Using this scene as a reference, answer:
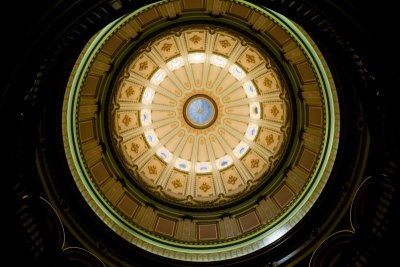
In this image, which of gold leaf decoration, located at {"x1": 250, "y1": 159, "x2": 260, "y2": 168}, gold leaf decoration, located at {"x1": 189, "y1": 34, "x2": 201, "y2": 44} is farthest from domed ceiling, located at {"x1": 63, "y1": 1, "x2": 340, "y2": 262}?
gold leaf decoration, located at {"x1": 250, "y1": 159, "x2": 260, "y2": 168}

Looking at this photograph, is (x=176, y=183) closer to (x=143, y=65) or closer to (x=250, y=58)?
(x=143, y=65)

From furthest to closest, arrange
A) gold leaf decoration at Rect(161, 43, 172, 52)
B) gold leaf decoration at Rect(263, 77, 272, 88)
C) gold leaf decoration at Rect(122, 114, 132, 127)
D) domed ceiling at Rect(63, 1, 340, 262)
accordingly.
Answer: gold leaf decoration at Rect(122, 114, 132, 127), gold leaf decoration at Rect(263, 77, 272, 88), gold leaf decoration at Rect(161, 43, 172, 52), domed ceiling at Rect(63, 1, 340, 262)

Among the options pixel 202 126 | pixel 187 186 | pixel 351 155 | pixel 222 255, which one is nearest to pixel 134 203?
pixel 187 186

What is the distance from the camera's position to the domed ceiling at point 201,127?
14.1 meters

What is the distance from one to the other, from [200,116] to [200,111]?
32 cm

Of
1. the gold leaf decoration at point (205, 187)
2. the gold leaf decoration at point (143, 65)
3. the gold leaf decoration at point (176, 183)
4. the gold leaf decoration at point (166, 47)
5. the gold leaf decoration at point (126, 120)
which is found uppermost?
the gold leaf decoration at point (166, 47)

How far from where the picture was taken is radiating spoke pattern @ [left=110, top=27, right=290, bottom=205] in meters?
18.0

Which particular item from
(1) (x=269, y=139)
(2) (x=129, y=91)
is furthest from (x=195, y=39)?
(1) (x=269, y=139)

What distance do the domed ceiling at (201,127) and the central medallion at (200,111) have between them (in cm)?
9

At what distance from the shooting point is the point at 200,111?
73.0 feet

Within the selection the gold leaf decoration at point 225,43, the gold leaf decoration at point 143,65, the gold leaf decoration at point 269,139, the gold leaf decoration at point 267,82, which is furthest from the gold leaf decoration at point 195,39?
the gold leaf decoration at point 269,139

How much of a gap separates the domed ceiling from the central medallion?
0.29 feet

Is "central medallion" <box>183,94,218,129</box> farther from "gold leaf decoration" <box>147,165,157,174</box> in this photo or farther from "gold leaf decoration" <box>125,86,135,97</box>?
"gold leaf decoration" <box>125,86,135,97</box>

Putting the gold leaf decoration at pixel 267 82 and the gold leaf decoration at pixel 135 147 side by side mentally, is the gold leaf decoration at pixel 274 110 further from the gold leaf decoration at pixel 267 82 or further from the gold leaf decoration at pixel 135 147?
the gold leaf decoration at pixel 135 147
